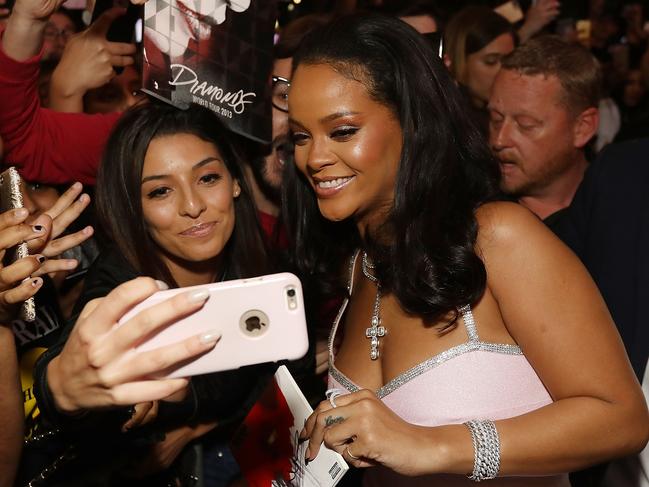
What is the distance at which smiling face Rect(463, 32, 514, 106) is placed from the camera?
3846mm

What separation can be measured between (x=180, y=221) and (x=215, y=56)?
1.68 ft

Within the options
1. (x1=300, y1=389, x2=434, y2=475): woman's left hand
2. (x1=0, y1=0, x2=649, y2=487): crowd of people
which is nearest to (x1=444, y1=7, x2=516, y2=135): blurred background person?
(x1=0, y1=0, x2=649, y2=487): crowd of people

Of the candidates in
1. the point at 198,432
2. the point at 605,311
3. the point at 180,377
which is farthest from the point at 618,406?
the point at 198,432

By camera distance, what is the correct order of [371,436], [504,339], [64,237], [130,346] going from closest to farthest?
1. [130,346]
2. [371,436]
3. [504,339]
4. [64,237]

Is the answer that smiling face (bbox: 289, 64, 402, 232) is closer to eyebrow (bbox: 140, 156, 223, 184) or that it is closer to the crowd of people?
the crowd of people

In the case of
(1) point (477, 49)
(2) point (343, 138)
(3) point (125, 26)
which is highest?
(3) point (125, 26)

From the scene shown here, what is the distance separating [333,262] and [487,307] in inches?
25.5

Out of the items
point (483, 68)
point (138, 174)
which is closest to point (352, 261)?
point (138, 174)

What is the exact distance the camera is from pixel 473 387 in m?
1.59

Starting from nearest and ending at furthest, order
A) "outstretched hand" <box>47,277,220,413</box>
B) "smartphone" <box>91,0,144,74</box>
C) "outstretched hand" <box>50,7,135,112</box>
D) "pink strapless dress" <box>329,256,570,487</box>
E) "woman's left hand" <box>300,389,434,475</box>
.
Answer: "outstretched hand" <box>47,277,220,413</box> → "woman's left hand" <box>300,389,434,475</box> → "pink strapless dress" <box>329,256,570,487</box> → "smartphone" <box>91,0,144,74</box> → "outstretched hand" <box>50,7,135,112</box>

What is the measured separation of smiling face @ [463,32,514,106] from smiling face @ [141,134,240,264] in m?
2.05

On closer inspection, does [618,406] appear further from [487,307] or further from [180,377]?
[180,377]

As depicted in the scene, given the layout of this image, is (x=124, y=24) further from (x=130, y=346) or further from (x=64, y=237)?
(x=130, y=346)

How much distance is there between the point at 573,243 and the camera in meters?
2.26
